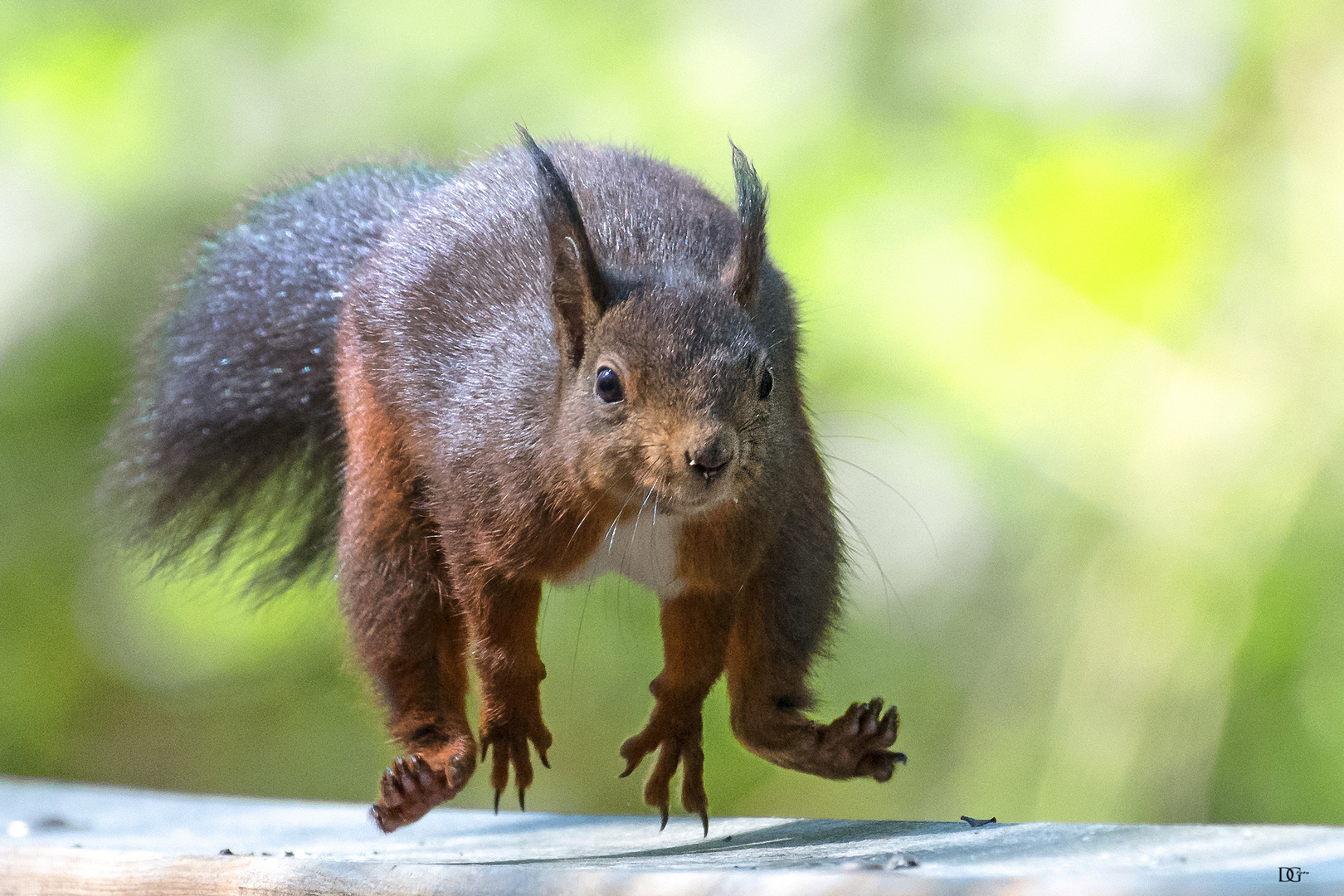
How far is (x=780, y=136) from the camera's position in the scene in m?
4.81

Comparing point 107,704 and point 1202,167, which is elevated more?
point 1202,167

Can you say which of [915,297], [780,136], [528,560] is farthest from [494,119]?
[528,560]

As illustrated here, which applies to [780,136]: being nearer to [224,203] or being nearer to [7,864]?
[224,203]

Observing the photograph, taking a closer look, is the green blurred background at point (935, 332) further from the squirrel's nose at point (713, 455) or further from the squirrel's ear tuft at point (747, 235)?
the squirrel's nose at point (713, 455)

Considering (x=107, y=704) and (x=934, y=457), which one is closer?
(x=934, y=457)

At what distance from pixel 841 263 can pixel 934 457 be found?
77 cm

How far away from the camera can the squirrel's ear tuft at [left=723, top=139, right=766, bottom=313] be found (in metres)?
2.06

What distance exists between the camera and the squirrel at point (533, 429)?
2.00 metres

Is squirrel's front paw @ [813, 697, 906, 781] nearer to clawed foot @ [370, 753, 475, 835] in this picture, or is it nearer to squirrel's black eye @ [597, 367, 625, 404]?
clawed foot @ [370, 753, 475, 835]

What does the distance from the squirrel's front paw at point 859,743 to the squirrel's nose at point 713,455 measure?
29.4 inches

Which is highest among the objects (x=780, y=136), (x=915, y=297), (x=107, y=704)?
(x=780, y=136)

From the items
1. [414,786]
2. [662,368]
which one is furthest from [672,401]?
[414,786]

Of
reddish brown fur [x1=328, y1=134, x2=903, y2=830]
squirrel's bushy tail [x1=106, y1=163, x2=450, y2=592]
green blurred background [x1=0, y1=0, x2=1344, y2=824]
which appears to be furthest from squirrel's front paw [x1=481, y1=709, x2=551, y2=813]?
green blurred background [x1=0, y1=0, x2=1344, y2=824]

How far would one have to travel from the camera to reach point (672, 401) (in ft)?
6.30
